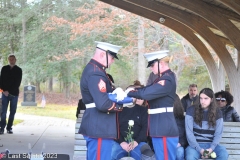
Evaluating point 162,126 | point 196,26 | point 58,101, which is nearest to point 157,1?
point 196,26

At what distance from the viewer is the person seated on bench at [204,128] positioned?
16.8 ft

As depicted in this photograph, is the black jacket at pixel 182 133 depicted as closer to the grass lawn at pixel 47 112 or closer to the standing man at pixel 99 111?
the standing man at pixel 99 111

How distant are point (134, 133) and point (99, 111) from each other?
1307 mm

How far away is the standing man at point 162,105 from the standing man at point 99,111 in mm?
327

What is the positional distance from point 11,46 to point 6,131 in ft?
60.7

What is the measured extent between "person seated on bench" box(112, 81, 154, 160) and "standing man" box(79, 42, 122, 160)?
3.40 ft

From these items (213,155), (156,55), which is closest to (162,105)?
(156,55)

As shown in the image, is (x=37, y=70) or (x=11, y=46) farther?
(x=11, y=46)

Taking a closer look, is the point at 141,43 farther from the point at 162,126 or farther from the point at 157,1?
the point at 162,126

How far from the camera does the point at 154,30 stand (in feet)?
67.4

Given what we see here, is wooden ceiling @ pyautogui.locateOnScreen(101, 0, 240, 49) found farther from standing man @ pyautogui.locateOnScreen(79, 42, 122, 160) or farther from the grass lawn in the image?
the grass lawn

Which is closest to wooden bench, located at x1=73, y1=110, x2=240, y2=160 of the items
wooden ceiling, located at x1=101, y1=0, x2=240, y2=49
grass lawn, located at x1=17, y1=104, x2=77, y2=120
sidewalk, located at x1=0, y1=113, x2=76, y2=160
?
sidewalk, located at x1=0, y1=113, x2=76, y2=160

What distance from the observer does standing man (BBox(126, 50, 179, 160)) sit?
14.0 feet

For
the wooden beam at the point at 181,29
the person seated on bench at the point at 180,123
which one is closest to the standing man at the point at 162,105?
the person seated on bench at the point at 180,123
